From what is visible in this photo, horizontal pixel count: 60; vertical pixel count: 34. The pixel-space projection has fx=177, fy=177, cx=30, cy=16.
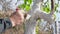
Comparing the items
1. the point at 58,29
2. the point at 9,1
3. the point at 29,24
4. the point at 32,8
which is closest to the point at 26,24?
the point at 29,24

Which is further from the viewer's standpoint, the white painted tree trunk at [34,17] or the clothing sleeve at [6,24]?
the clothing sleeve at [6,24]

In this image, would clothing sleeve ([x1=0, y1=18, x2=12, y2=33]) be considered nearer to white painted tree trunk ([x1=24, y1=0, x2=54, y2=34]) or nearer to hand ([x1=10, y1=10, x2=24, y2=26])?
white painted tree trunk ([x1=24, y1=0, x2=54, y2=34])

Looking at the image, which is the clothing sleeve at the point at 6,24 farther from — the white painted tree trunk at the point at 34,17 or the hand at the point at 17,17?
the hand at the point at 17,17

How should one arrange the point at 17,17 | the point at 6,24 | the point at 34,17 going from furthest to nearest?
the point at 6,24
the point at 34,17
the point at 17,17

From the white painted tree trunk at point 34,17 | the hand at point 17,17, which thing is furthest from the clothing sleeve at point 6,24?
the hand at point 17,17

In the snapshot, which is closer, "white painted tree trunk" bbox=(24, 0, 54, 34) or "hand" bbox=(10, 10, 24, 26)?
"hand" bbox=(10, 10, 24, 26)

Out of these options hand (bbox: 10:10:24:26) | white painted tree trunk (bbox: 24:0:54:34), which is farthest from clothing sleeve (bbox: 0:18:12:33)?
hand (bbox: 10:10:24:26)

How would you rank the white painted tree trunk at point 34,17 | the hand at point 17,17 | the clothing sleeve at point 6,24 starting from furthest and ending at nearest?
the clothing sleeve at point 6,24, the white painted tree trunk at point 34,17, the hand at point 17,17

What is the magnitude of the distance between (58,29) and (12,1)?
1707 millimetres

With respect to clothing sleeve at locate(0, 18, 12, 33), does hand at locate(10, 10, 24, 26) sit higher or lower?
higher

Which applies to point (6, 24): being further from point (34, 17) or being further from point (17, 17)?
point (17, 17)

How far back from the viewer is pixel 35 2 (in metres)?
1.54

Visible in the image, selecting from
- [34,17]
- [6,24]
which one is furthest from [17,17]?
[6,24]

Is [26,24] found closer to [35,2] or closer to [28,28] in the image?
[28,28]
